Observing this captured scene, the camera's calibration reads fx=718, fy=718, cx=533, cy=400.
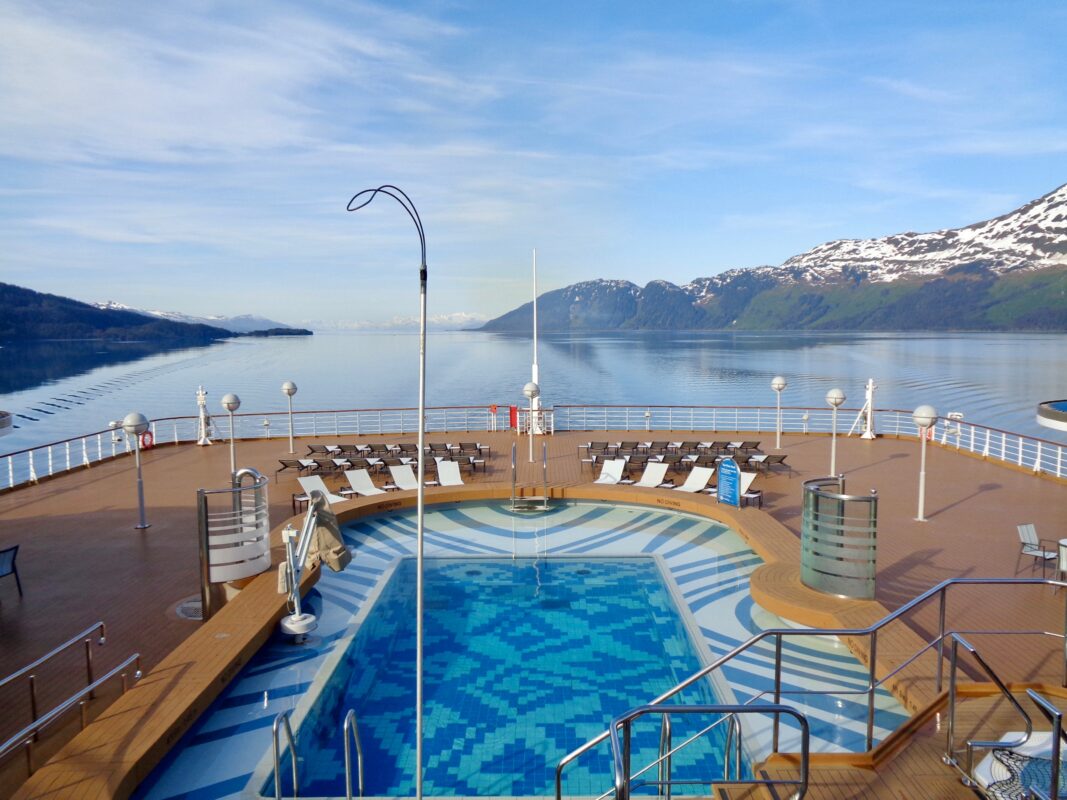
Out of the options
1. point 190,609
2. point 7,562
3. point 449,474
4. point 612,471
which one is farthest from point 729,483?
point 7,562

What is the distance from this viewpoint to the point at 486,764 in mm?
5031

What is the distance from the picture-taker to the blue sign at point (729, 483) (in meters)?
10.3

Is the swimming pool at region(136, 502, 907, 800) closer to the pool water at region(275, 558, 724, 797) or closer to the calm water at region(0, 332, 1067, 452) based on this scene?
the pool water at region(275, 558, 724, 797)

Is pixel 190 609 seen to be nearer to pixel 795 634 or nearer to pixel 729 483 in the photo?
pixel 795 634

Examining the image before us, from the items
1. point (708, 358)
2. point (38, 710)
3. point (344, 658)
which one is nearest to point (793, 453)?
point (344, 658)

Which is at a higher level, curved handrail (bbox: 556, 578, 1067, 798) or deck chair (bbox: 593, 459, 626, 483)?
curved handrail (bbox: 556, 578, 1067, 798)

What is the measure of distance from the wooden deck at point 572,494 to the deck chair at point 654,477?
2.21 ft

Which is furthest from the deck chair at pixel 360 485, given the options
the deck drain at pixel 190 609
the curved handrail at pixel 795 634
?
the curved handrail at pixel 795 634

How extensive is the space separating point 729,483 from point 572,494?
104 inches

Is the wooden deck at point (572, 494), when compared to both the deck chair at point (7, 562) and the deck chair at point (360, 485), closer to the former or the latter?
the deck chair at point (7, 562)

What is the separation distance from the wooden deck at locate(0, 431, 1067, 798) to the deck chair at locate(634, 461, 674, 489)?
675 mm

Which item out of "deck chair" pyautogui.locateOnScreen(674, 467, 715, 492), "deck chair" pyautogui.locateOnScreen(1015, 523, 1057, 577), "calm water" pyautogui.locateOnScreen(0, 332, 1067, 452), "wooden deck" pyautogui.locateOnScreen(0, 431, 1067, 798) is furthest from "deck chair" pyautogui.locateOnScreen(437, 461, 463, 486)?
"calm water" pyautogui.locateOnScreen(0, 332, 1067, 452)

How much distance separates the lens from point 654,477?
12.2 meters

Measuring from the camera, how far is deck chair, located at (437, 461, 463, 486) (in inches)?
489
